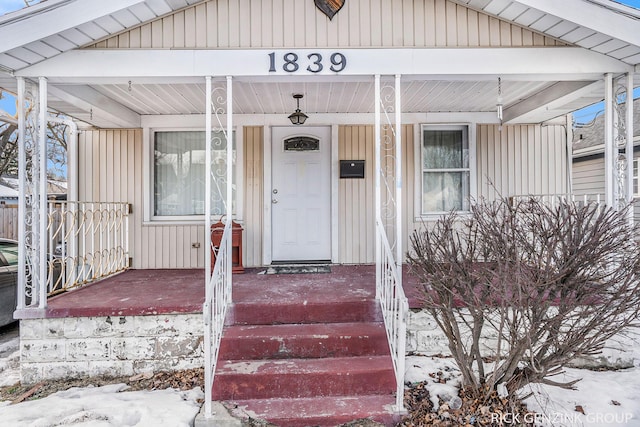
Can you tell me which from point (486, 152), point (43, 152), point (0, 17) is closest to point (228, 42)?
point (0, 17)

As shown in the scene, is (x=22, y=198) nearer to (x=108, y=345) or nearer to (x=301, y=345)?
(x=108, y=345)

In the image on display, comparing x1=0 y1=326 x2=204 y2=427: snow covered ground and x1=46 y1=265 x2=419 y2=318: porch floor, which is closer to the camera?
x1=0 y1=326 x2=204 y2=427: snow covered ground

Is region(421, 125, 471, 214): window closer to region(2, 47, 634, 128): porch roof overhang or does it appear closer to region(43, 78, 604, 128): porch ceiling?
region(43, 78, 604, 128): porch ceiling

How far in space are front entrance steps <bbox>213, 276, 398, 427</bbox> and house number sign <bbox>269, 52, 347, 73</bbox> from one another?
2045 mm

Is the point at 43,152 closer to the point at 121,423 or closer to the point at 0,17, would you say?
the point at 0,17

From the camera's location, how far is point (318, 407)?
2545mm

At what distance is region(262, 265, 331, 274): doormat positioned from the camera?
4.67 m

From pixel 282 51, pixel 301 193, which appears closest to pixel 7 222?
pixel 301 193

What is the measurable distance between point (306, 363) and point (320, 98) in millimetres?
3042

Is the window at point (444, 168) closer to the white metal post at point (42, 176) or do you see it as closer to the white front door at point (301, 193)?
the white front door at point (301, 193)

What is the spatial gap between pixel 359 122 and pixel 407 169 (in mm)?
937

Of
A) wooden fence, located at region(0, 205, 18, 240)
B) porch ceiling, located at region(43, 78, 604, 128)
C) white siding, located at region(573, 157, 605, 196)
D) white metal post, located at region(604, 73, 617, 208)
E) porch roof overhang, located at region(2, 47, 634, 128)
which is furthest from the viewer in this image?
white siding, located at region(573, 157, 605, 196)

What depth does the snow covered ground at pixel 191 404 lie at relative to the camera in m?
2.48

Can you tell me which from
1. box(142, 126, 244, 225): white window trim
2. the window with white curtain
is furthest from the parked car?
the window with white curtain
